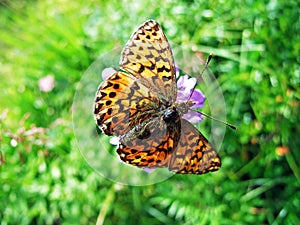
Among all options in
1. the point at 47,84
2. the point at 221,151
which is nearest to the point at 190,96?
the point at 221,151

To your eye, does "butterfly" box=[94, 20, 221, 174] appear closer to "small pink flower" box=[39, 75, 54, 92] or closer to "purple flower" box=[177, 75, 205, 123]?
"purple flower" box=[177, 75, 205, 123]

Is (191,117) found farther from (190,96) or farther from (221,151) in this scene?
(221,151)

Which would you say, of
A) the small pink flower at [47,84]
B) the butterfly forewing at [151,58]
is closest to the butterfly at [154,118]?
the butterfly forewing at [151,58]

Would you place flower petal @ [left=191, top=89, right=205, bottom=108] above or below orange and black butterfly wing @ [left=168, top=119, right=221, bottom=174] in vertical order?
above

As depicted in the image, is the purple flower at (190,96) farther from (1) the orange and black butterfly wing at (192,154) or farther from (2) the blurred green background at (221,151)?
(2) the blurred green background at (221,151)

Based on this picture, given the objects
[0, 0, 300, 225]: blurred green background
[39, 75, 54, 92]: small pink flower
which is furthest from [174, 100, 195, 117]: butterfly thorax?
[39, 75, 54, 92]: small pink flower

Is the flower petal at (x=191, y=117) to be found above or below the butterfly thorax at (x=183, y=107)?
below
